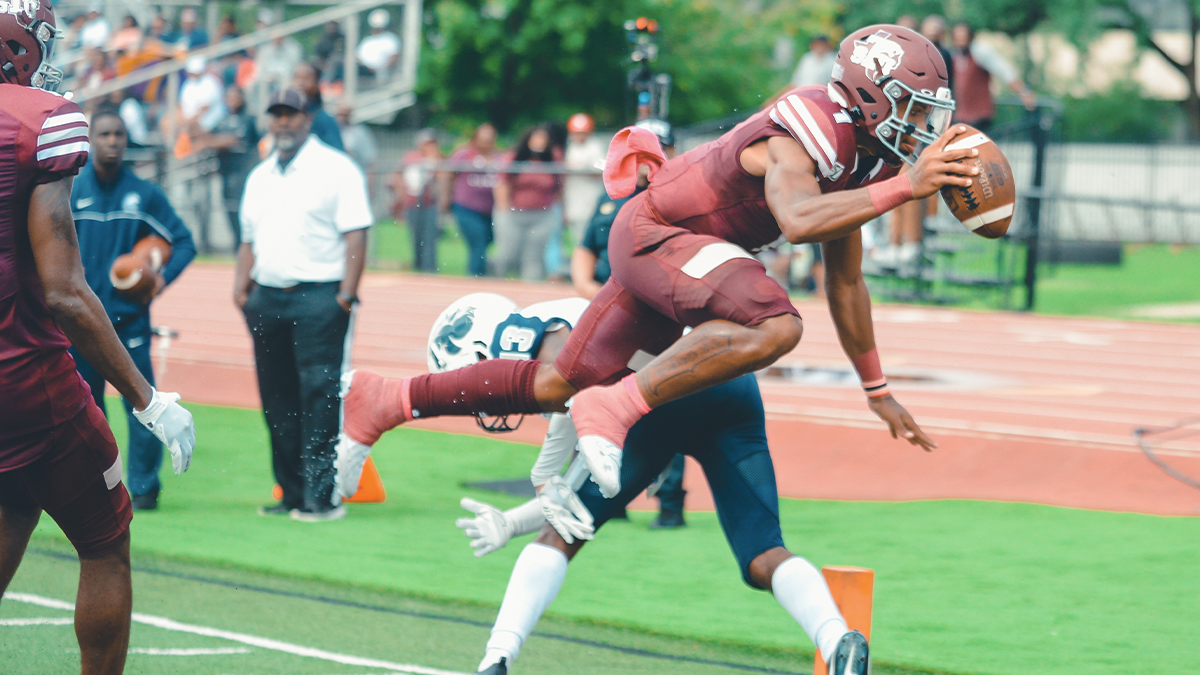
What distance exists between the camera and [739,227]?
4121 mm

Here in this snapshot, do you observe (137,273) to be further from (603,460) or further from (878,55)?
(878,55)

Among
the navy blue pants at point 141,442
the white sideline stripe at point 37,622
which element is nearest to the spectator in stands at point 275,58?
the navy blue pants at point 141,442

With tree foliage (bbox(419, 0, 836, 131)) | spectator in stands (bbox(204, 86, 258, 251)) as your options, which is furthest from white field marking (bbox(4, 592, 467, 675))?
tree foliage (bbox(419, 0, 836, 131))

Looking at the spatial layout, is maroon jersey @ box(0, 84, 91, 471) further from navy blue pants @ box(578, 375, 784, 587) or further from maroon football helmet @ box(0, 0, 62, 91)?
navy blue pants @ box(578, 375, 784, 587)

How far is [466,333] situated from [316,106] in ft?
15.4

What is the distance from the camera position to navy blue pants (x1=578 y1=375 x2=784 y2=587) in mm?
4160

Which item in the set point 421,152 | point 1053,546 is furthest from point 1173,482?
point 421,152

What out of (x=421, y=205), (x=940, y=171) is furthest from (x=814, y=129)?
(x=421, y=205)

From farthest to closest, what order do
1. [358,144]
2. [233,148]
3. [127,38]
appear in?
[127,38] < [233,148] < [358,144]

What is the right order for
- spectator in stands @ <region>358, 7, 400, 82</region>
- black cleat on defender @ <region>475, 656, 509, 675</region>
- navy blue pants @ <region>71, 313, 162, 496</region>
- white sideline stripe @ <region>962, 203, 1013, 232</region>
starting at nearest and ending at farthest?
white sideline stripe @ <region>962, 203, 1013, 232</region>
black cleat on defender @ <region>475, 656, 509, 675</region>
navy blue pants @ <region>71, 313, 162, 496</region>
spectator in stands @ <region>358, 7, 400, 82</region>

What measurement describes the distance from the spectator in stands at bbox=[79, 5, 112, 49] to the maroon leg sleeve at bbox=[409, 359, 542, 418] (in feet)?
65.3

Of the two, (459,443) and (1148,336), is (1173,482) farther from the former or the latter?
(1148,336)

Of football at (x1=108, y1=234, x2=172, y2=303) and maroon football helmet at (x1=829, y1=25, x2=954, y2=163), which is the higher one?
maroon football helmet at (x1=829, y1=25, x2=954, y2=163)

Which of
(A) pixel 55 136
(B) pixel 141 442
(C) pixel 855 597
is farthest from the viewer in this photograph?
(B) pixel 141 442
